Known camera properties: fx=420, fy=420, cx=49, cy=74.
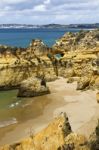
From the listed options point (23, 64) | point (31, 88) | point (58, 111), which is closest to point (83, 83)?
point (31, 88)

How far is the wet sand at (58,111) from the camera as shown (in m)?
28.6

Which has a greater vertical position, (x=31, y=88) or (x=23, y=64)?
(x=23, y=64)

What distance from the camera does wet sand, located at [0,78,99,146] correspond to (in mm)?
28562

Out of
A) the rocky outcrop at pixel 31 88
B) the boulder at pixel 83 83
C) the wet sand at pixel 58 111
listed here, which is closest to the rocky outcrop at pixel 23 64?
the wet sand at pixel 58 111

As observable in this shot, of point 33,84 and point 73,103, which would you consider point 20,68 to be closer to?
point 33,84

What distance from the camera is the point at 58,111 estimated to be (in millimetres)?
35125

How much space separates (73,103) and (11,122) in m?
7.54

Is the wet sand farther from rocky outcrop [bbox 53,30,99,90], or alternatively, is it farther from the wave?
rocky outcrop [bbox 53,30,99,90]

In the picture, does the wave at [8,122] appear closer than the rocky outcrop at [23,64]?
Yes

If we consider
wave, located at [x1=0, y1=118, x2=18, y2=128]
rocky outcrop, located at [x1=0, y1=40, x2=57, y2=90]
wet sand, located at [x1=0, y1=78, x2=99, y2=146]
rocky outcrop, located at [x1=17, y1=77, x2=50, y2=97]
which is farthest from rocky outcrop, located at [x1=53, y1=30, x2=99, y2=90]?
wave, located at [x1=0, y1=118, x2=18, y2=128]

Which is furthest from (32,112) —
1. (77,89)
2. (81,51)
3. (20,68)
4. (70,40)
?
(70,40)

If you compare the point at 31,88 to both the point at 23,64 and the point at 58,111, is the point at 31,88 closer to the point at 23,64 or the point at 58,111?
the point at 23,64

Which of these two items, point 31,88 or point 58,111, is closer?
point 58,111

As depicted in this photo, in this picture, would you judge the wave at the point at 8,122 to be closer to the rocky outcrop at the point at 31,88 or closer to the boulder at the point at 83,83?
the rocky outcrop at the point at 31,88
